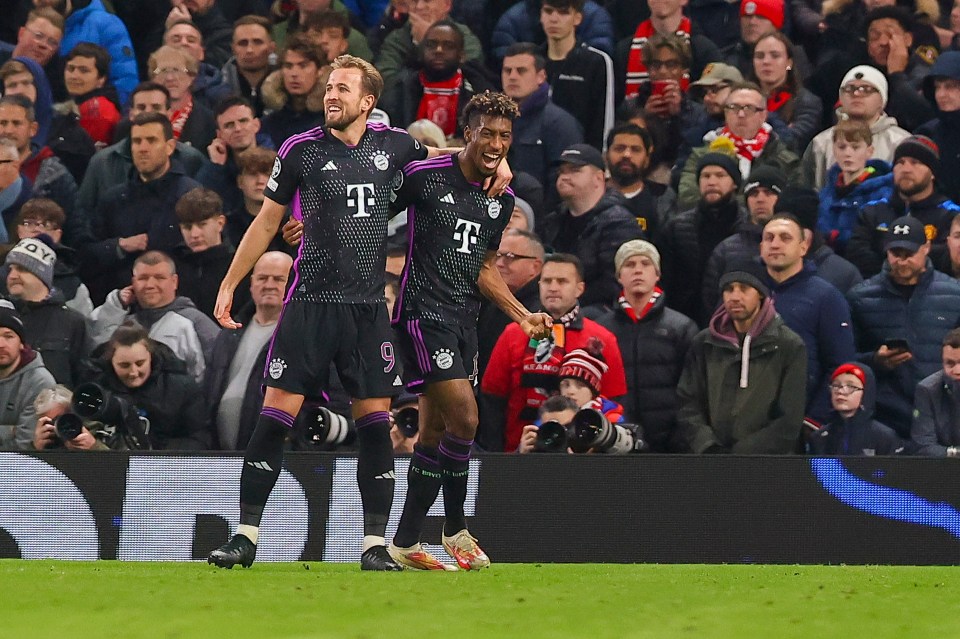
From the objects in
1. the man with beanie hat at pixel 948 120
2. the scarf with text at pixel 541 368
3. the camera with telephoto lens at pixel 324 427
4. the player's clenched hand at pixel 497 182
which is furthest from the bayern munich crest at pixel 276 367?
the man with beanie hat at pixel 948 120

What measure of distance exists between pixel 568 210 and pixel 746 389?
2475mm

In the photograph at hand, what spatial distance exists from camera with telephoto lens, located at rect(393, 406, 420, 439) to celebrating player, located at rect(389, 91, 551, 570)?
6.27 feet

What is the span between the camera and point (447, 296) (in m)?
8.55

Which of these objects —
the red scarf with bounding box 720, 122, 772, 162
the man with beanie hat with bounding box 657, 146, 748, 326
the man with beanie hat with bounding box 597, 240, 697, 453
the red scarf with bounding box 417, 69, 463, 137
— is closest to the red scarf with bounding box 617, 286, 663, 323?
the man with beanie hat with bounding box 597, 240, 697, 453

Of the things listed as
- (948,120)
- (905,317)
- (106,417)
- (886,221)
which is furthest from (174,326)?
(948,120)

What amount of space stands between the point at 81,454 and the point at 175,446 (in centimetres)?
88

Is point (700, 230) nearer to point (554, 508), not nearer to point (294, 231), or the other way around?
point (554, 508)

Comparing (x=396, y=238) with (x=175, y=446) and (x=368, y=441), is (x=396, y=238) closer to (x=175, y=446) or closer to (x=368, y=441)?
(x=175, y=446)

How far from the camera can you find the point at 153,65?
14.9 metres

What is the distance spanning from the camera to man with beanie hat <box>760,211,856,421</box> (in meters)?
11.6

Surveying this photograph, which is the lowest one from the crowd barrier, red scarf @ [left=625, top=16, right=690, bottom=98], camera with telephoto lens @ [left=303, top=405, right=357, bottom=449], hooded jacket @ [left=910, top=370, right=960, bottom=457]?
the crowd barrier

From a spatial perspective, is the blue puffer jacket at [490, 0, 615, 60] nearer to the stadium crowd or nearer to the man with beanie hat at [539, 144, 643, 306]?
the stadium crowd

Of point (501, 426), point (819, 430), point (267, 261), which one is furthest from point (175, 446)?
point (819, 430)

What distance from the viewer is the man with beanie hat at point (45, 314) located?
11.5m
